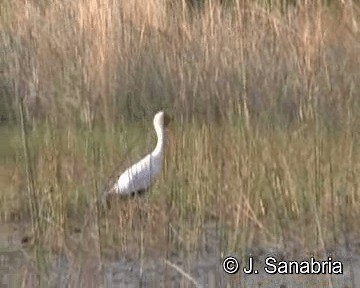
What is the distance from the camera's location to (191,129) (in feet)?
13.7

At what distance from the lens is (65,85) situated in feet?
16.0

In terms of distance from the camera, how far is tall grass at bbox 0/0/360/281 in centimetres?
347

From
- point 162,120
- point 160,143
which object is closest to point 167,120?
point 162,120

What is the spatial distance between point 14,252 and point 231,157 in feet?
2.56

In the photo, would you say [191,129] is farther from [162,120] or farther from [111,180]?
[111,180]

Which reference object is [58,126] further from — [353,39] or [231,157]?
[353,39]

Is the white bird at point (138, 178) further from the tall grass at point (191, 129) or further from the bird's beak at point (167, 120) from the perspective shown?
the bird's beak at point (167, 120)

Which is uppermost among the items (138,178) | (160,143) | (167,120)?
(167,120)

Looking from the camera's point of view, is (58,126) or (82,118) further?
(58,126)

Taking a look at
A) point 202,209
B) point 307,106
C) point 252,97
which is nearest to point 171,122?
point 252,97

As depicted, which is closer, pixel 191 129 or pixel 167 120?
pixel 191 129

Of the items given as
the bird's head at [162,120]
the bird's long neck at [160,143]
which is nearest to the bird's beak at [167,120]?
the bird's head at [162,120]

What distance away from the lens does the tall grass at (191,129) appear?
3.47 metres

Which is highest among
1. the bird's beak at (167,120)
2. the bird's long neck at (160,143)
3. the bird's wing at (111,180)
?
the bird's beak at (167,120)
